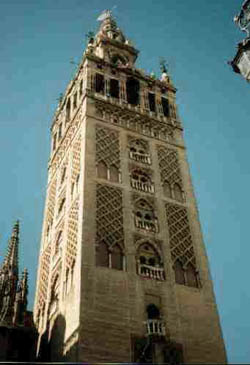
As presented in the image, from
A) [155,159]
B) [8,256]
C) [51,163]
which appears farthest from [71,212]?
[51,163]

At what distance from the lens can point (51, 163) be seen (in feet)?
86.3

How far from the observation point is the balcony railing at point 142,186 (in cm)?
2040

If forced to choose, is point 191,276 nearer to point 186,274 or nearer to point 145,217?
point 186,274

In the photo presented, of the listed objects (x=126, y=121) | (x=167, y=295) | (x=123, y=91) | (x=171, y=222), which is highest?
(x=123, y=91)

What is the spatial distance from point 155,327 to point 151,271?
233 centimetres

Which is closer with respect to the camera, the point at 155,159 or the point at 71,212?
the point at 71,212

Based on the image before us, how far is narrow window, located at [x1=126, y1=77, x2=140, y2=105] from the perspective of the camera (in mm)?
26402

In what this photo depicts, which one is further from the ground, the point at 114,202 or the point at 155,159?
the point at 155,159

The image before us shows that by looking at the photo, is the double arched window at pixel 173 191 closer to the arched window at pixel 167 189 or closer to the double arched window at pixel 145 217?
the arched window at pixel 167 189

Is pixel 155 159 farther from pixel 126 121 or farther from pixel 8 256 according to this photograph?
pixel 8 256

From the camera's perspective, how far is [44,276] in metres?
20.6

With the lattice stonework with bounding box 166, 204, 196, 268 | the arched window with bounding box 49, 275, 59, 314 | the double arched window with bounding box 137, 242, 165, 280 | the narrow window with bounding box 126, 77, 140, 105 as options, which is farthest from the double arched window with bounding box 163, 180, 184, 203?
the narrow window with bounding box 126, 77, 140, 105

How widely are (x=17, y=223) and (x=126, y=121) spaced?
6.72m

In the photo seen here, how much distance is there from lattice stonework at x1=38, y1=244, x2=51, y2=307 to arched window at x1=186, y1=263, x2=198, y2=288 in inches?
216
